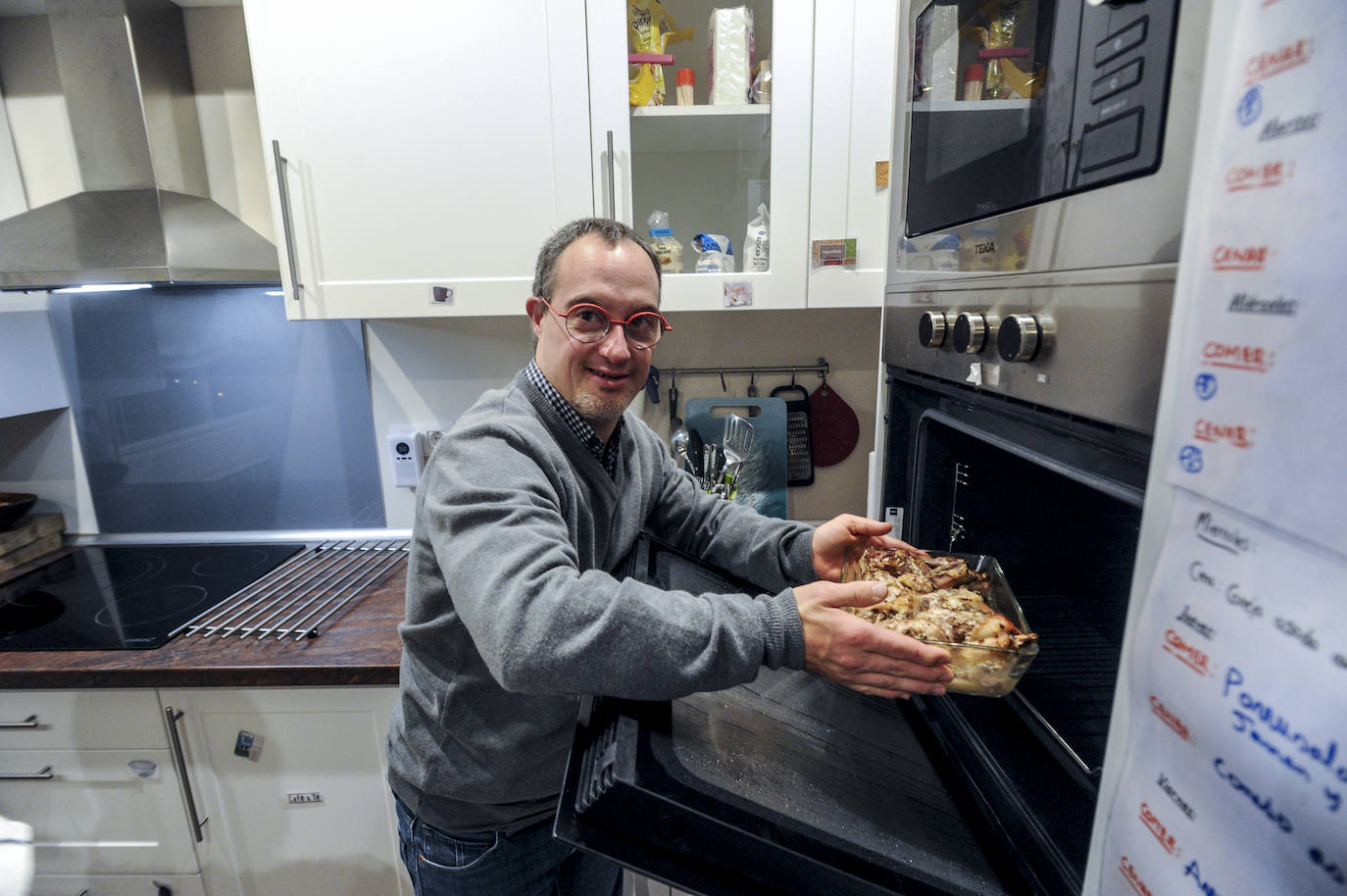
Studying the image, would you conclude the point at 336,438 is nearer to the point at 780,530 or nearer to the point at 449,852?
the point at 449,852

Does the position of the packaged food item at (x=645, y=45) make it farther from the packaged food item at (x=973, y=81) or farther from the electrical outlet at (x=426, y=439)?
the electrical outlet at (x=426, y=439)

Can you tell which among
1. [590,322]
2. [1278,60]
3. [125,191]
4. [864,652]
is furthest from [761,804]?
[125,191]

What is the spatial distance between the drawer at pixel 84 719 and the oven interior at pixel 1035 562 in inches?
54.5

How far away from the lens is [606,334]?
0.83 metres

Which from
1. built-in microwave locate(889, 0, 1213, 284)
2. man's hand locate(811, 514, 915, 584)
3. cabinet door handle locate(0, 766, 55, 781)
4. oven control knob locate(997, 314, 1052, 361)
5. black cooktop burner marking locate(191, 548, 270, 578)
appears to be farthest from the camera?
black cooktop burner marking locate(191, 548, 270, 578)

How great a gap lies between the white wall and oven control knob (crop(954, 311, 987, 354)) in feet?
3.59

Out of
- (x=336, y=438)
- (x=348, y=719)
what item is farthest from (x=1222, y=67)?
(x=336, y=438)

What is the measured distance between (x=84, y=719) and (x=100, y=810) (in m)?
0.21

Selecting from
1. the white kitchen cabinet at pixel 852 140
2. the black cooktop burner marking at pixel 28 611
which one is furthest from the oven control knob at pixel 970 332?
the black cooktop burner marking at pixel 28 611

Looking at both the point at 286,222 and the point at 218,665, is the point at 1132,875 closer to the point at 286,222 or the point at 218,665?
the point at 218,665

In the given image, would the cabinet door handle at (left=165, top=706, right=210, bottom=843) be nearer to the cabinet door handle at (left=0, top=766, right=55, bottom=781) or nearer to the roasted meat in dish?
the cabinet door handle at (left=0, top=766, right=55, bottom=781)

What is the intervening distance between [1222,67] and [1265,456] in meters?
0.15

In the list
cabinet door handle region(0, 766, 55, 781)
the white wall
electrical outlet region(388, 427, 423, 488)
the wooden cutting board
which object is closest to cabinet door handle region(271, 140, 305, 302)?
the white wall

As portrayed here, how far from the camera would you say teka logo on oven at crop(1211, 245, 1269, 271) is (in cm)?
21
